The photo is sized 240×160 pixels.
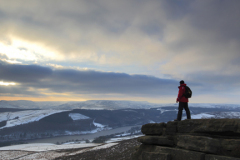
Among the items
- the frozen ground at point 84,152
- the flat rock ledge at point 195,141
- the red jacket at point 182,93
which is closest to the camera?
the flat rock ledge at point 195,141

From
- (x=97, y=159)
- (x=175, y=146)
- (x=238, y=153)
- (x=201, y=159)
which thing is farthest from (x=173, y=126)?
(x=97, y=159)

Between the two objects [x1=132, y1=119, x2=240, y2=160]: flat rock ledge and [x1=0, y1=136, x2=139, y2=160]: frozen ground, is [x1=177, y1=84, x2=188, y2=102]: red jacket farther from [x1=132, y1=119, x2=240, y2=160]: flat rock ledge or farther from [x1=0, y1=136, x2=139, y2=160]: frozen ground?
[x1=0, y1=136, x2=139, y2=160]: frozen ground

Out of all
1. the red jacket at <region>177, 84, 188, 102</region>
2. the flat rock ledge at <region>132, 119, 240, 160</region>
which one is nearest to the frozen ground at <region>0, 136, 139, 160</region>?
the flat rock ledge at <region>132, 119, 240, 160</region>

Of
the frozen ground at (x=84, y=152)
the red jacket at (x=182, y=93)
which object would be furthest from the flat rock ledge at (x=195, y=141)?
the frozen ground at (x=84, y=152)

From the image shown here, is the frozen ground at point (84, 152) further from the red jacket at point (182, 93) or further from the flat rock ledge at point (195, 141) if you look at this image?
the red jacket at point (182, 93)

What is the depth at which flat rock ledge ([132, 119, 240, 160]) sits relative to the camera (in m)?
9.47

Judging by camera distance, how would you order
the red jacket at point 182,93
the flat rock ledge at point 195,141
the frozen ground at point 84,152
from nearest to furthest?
1. the flat rock ledge at point 195,141
2. the red jacket at point 182,93
3. the frozen ground at point 84,152

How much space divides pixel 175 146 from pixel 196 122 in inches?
94.0

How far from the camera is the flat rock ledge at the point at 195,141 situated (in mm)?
9467

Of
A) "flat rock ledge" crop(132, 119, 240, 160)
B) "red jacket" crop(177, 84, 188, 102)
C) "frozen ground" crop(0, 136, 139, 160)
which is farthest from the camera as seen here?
"frozen ground" crop(0, 136, 139, 160)

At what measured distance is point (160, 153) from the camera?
37.2 feet

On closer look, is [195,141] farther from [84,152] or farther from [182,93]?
[84,152]

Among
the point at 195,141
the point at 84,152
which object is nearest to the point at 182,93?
the point at 195,141

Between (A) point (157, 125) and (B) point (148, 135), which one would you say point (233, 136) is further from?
(B) point (148, 135)
